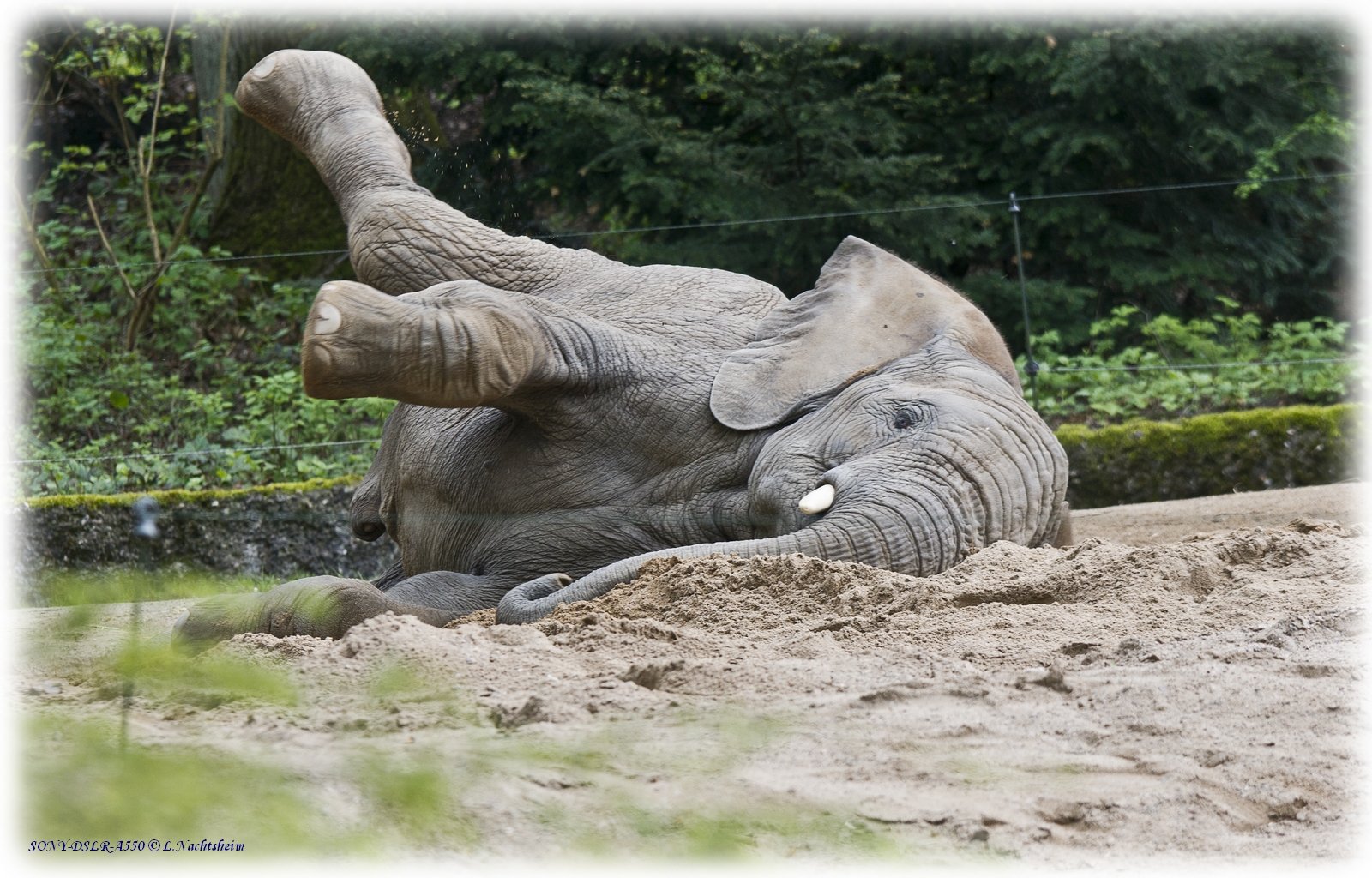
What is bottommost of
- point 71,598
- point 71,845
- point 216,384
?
point 216,384

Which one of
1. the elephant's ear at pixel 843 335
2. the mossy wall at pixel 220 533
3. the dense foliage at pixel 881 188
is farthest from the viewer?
the dense foliage at pixel 881 188

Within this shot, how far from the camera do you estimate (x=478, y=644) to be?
2.44 meters

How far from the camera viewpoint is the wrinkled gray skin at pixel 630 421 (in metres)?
3.29

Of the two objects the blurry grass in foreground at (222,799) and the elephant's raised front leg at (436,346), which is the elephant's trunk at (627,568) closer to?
the elephant's raised front leg at (436,346)

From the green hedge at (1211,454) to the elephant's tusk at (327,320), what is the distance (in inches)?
191

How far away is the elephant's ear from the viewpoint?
12.7 ft

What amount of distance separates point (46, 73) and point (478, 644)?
1197cm

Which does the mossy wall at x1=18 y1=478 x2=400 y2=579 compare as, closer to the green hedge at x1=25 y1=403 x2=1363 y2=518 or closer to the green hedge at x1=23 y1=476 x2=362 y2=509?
the green hedge at x1=23 y1=476 x2=362 y2=509

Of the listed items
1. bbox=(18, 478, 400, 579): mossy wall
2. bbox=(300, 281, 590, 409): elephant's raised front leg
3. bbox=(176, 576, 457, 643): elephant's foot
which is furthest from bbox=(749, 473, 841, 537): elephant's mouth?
bbox=(18, 478, 400, 579): mossy wall

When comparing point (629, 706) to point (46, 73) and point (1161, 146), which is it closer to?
point (1161, 146)

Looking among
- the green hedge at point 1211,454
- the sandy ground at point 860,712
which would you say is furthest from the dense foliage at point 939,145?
the sandy ground at point 860,712

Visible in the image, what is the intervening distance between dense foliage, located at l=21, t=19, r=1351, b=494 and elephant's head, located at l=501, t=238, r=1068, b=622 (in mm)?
4148

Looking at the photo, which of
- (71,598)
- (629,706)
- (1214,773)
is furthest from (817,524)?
(71,598)

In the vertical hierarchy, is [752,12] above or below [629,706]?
above
